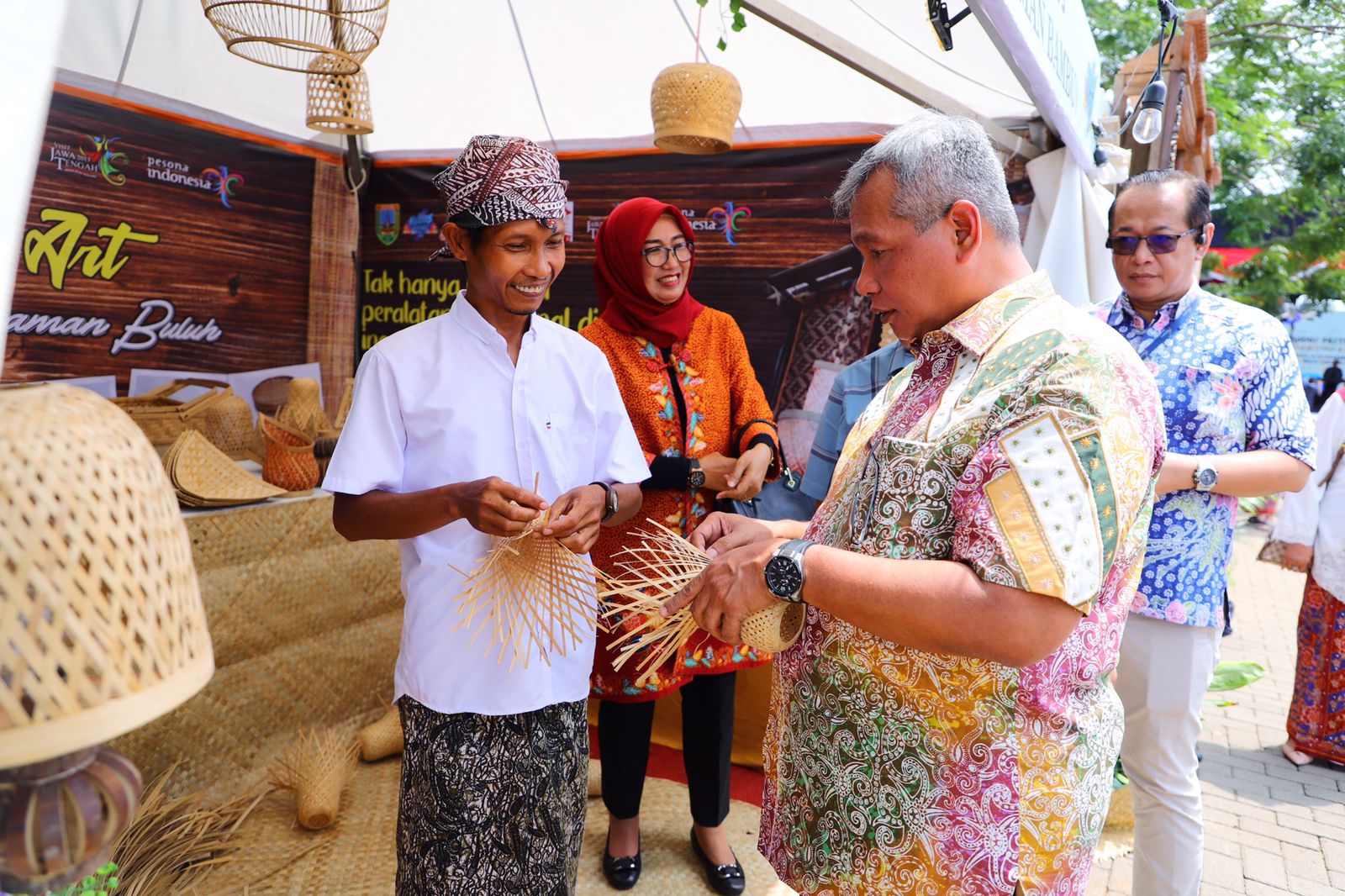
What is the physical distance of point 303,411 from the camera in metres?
4.00

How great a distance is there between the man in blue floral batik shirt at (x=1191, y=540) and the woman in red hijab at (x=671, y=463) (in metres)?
1.13

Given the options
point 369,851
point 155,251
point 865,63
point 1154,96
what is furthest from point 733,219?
point 369,851

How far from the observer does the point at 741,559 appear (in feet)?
4.34

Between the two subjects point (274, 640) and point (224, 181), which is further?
point (224, 181)

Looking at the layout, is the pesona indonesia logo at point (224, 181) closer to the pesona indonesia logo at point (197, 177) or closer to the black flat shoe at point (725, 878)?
the pesona indonesia logo at point (197, 177)

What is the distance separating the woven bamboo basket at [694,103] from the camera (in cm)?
306

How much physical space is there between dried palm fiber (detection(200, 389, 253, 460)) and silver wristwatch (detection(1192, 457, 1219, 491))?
363cm

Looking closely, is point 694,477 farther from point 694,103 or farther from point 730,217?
point 730,217

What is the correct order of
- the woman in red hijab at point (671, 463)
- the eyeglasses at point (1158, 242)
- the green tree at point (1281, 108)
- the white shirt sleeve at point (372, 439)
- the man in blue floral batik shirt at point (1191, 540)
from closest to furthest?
the white shirt sleeve at point (372, 439) → the man in blue floral batik shirt at point (1191, 540) → the eyeglasses at point (1158, 242) → the woman in red hijab at point (671, 463) → the green tree at point (1281, 108)

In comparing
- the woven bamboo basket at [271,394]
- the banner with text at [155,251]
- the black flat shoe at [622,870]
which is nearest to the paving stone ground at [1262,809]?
the black flat shoe at [622,870]

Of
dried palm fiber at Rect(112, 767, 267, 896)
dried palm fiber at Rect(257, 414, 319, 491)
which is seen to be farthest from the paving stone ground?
dried palm fiber at Rect(257, 414, 319, 491)

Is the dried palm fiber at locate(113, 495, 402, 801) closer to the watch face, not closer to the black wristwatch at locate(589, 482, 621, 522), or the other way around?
the black wristwatch at locate(589, 482, 621, 522)

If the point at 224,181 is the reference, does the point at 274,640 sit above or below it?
below

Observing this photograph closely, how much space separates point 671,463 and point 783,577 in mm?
1394
